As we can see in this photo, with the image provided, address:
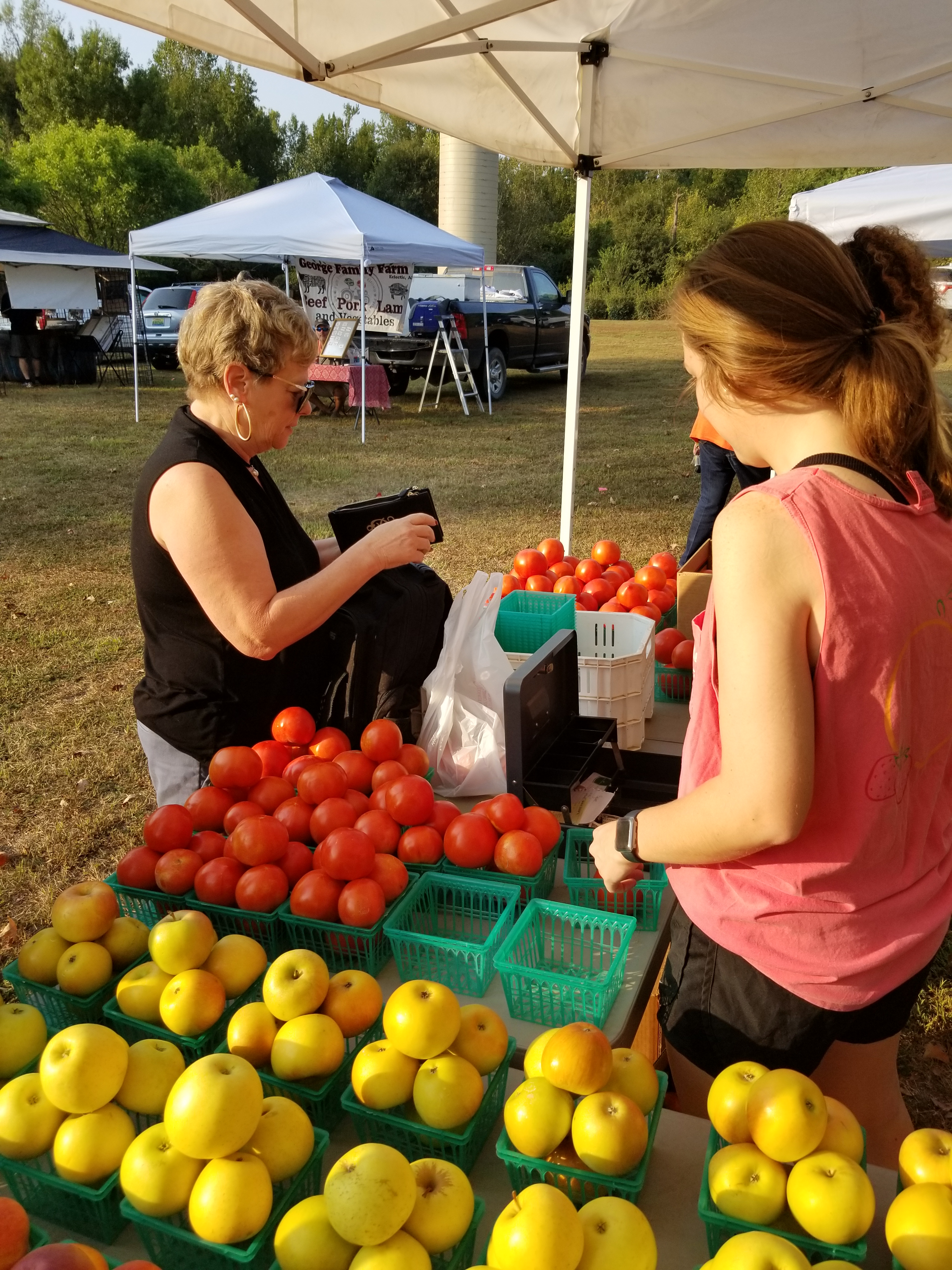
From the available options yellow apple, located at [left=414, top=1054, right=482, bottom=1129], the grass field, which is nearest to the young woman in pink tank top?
the grass field

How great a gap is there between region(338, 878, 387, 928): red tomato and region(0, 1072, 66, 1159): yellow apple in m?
0.59

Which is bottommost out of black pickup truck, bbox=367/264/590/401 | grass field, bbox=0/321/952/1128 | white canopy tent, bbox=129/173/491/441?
grass field, bbox=0/321/952/1128

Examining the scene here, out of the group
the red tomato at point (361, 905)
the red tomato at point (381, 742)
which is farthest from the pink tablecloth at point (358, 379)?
the red tomato at point (361, 905)

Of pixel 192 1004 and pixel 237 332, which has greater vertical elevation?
pixel 237 332

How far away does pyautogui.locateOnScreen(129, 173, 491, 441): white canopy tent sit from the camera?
11.1 meters

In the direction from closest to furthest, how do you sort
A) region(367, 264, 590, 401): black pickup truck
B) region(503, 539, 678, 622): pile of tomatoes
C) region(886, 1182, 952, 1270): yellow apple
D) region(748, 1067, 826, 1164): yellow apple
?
region(886, 1182, 952, 1270): yellow apple
region(748, 1067, 826, 1164): yellow apple
region(503, 539, 678, 622): pile of tomatoes
region(367, 264, 590, 401): black pickup truck

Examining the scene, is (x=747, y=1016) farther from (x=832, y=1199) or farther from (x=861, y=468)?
(x=861, y=468)

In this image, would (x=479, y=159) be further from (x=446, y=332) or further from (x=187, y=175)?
(x=187, y=175)

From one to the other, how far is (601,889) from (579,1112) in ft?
2.34

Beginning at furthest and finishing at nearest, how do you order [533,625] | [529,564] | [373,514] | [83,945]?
[529,564] < [533,625] < [373,514] < [83,945]

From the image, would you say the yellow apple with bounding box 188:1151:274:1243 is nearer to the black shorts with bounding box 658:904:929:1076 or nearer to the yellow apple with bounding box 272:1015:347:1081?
the yellow apple with bounding box 272:1015:347:1081

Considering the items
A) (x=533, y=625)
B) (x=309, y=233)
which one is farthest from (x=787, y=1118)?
(x=309, y=233)

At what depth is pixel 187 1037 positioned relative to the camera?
4.87 ft

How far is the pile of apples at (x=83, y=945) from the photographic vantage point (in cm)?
161
